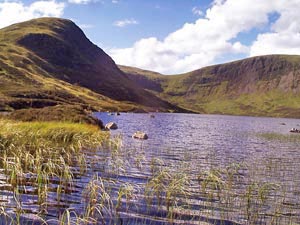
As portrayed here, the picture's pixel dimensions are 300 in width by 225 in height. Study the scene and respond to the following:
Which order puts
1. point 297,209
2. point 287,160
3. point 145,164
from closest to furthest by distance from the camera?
point 297,209, point 145,164, point 287,160

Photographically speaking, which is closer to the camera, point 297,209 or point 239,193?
point 297,209

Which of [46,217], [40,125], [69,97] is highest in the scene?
[69,97]

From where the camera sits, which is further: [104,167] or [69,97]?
[69,97]

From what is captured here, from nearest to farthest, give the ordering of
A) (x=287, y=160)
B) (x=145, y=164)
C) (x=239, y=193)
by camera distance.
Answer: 1. (x=239, y=193)
2. (x=145, y=164)
3. (x=287, y=160)

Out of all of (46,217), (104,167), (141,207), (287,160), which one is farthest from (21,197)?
(287,160)

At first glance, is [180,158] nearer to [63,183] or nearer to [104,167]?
[104,167]

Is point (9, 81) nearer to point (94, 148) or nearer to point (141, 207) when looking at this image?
point (94, 148)

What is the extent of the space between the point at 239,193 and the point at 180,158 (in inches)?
540

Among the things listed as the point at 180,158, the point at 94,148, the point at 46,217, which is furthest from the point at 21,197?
the point at 180,158

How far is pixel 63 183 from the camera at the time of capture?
1834cm

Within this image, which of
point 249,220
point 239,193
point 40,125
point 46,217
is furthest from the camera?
point 40,125

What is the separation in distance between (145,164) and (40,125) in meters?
10.3

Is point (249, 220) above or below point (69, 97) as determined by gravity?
below

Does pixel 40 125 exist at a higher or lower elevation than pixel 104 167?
higher
